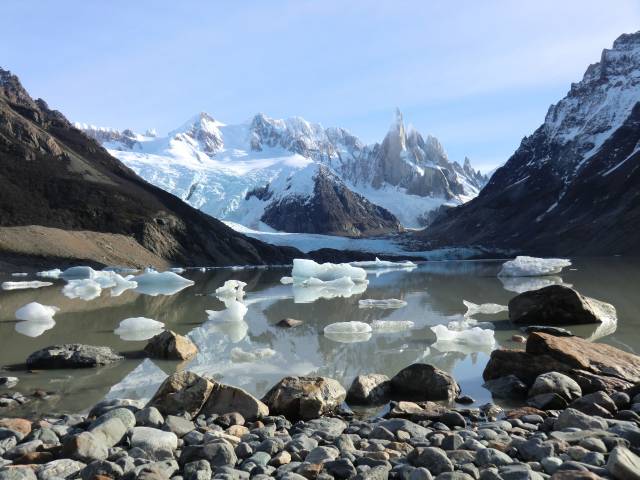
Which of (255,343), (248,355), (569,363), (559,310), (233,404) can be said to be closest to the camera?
(233,404)

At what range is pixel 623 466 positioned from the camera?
4.70m

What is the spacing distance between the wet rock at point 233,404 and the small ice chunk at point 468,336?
656 centimetres

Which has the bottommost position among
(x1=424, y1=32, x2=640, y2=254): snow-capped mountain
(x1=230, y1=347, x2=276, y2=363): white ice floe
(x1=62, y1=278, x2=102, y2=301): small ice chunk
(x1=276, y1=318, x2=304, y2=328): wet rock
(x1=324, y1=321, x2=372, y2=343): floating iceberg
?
(x1=62, y1=278, x2=102, y2=301): small ice chunk

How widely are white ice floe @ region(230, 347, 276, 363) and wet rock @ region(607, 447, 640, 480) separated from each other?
27.4 ft

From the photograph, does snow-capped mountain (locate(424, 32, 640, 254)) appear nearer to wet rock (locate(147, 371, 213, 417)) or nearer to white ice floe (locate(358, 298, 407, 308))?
white ice floe (locate(358, 298, 407, 308))

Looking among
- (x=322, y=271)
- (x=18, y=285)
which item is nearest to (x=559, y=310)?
(x=322, y=271)

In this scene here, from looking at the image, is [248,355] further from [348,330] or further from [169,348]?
[348,330]

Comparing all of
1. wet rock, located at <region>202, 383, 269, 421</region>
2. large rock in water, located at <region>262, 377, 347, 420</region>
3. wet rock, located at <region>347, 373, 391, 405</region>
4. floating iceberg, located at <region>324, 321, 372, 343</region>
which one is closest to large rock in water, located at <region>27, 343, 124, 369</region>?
wet rock, located at <region>202, 383, 269, 421</region>

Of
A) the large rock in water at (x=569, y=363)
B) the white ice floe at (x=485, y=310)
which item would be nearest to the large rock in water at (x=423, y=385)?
the large rock in water at (x=569, y=363)

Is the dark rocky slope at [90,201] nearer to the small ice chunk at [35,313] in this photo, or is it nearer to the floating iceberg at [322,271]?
the floating iceberg at [322,271]

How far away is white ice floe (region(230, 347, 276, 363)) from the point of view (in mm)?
12145

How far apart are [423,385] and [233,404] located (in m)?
3.22

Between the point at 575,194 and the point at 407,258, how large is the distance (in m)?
40.7

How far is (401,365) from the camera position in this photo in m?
11.3
